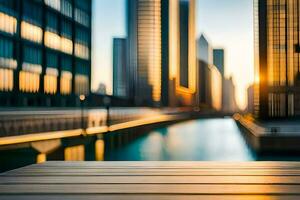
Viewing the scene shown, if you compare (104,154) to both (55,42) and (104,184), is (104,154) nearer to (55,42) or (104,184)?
(104,184)

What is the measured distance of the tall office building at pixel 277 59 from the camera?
98312 mm

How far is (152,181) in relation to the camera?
4973mm

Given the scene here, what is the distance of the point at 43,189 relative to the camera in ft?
14.8

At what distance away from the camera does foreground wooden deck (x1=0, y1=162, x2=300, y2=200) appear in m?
4.27

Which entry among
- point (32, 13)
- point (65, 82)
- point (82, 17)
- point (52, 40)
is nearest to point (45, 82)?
point (65, 82)

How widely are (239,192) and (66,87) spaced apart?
7813 centimetres

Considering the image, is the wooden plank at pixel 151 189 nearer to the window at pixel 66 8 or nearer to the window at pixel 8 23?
the window at pixel 8 23

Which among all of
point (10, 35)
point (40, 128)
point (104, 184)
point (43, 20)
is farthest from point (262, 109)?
point (104, 184)

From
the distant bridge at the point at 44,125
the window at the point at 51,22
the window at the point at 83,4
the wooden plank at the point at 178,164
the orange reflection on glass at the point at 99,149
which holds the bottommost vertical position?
the orange reflection on glass at the point at 99,149

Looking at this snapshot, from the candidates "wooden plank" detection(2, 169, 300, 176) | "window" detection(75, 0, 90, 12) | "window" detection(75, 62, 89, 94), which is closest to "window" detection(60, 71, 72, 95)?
"window" detection(75, 62, 89, 94)

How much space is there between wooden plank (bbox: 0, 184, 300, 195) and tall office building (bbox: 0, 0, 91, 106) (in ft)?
187

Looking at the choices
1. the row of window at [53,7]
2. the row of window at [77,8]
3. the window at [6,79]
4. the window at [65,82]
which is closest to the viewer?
the window at [6,79]

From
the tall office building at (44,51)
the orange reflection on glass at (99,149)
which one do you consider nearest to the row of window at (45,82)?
the tall office building at (44,51)

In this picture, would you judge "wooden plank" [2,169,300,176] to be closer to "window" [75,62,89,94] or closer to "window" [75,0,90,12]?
"window" [75,62,89,94]
